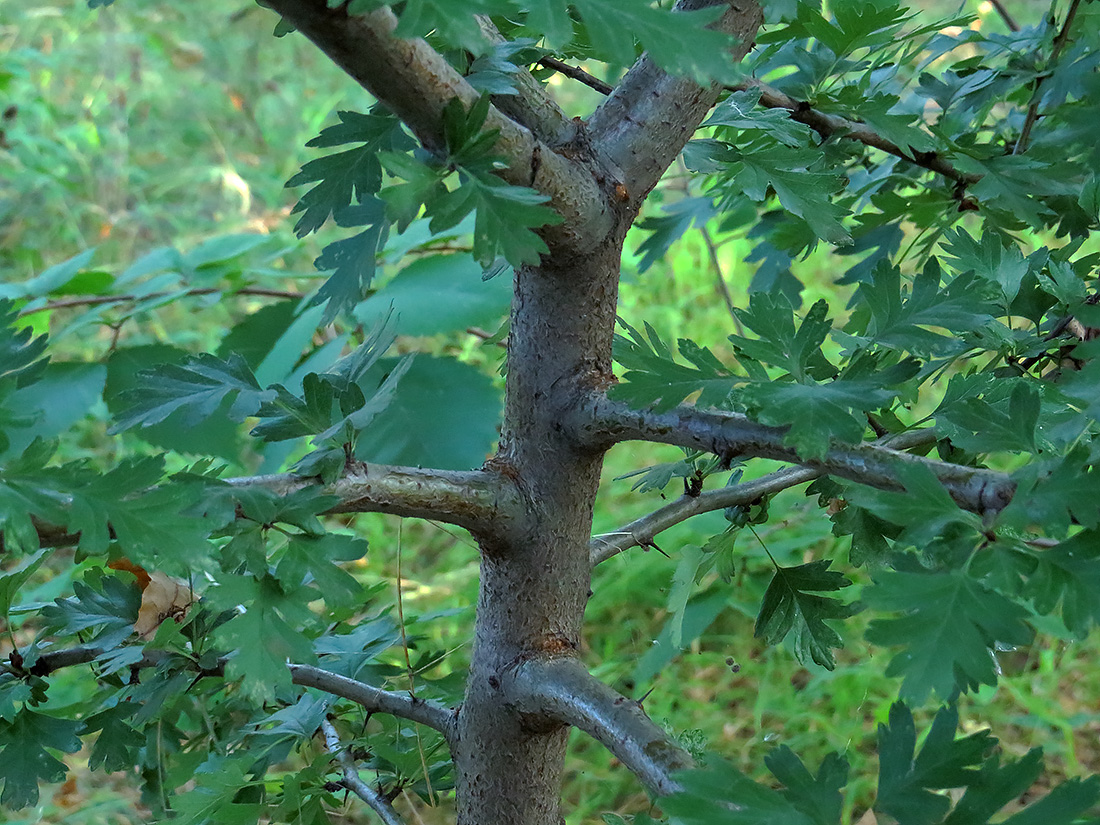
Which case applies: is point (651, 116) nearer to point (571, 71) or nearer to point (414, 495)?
point (571, 71)

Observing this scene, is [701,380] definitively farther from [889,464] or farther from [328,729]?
[328,729]

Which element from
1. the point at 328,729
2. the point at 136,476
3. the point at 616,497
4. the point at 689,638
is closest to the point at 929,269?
the point at 136,476

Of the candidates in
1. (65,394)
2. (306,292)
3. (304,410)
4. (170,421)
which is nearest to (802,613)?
(304,410)

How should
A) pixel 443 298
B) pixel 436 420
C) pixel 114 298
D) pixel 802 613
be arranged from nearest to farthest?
pixel 802 613 → pixel 436 420 → pixel 443 298 → pixel 114 298

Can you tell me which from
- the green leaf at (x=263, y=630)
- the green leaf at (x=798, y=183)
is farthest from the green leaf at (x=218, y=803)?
the green leaf at (x=798, y=183)

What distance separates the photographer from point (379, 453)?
0.68m

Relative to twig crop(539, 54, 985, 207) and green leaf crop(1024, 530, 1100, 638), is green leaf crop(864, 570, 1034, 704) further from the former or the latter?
twig crop(539, 54, 985, 207)

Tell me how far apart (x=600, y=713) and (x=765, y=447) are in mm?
144

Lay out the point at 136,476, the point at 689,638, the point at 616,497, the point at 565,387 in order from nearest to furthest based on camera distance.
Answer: the point at 136,476 < the point at 565,387 < the point at 689,638 < the point at 616,497

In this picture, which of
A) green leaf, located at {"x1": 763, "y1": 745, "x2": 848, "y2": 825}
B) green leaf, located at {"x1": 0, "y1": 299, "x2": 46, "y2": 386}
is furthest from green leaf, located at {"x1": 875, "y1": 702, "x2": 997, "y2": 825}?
green leaf, located at {"x1": 0, "y1": 299, "x2": 46, "y2": 386}

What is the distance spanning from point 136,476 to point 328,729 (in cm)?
34

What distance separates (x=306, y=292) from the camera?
4.09 feet

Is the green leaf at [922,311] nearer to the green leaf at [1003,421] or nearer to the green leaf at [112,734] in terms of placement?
the green leaf at [1003,421]

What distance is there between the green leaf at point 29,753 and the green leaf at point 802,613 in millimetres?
364
